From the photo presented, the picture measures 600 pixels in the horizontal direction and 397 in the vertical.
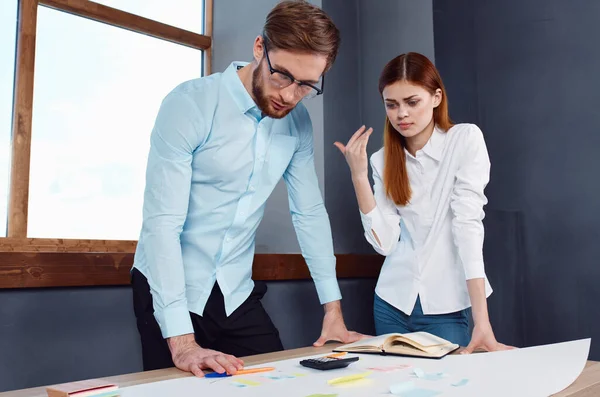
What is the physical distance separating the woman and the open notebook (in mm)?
312

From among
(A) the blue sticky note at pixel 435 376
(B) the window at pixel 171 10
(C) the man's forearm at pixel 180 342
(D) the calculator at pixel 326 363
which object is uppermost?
(B) the window at pixel 171 10

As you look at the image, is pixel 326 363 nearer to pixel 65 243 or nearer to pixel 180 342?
pixel 180 342

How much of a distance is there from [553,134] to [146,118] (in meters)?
1.60

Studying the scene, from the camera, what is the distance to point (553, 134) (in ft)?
7.26

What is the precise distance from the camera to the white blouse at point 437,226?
5.36ft

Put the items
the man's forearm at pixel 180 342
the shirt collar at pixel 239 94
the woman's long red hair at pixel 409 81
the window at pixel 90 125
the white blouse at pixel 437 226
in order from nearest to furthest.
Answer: the man's forearm at pixel 180 342 → the shirt collar at pixel 239 94 → the white blouse at pixel 437 226 → the woman's long red hair at pixel 409 81 → the window at pixel 90 125

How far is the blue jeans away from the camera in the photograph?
169cm

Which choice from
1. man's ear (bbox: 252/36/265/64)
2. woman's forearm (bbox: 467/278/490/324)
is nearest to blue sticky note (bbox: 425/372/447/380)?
woman's forearm (bbox: 467/278/490/324)

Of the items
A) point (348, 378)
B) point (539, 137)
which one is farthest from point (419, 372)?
point (539, 137)

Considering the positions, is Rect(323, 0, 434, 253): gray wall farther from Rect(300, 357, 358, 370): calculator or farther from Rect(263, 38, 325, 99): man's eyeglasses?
Rect(300, 357, 358, 370): calculator

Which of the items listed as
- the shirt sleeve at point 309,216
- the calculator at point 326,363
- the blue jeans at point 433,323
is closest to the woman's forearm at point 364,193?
the shirt sleeve at point 309,216

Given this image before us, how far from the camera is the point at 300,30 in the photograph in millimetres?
1385

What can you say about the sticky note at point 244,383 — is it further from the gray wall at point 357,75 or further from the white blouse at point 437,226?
the gray wall at point 357,75

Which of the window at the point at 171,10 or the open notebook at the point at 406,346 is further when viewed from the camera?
the window at the point at 171,10
